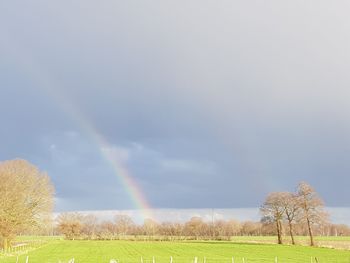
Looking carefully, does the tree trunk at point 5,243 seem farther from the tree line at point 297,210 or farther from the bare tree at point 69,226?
the bare tree at point 69,226

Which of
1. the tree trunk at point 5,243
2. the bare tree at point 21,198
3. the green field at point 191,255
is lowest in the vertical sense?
the green field at point 191,255

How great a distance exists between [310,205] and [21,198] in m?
59.1

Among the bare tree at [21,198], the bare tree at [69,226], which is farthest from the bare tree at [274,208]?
the bare tree at [69,226]

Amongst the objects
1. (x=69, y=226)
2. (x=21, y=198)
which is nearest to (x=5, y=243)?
(x=21, y=198)

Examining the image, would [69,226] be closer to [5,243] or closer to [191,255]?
[5,243]

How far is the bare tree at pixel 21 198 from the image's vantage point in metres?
76.2

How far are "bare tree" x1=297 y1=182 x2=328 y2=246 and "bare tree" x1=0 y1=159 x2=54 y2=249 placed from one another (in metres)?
52.5

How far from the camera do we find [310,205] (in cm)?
9538

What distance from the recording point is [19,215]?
7881 cm

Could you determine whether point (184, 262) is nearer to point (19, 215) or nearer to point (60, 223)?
point (19, 215)

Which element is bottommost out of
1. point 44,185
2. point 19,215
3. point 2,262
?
point 2,262

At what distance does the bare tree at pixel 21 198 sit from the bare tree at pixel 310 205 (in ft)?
172

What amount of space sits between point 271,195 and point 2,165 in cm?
6002

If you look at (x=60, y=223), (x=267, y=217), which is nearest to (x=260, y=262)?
(x=267, y=217)
